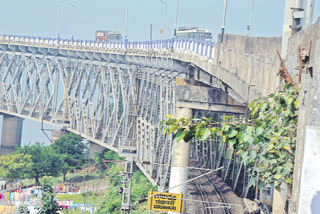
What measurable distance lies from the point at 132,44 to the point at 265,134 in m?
43.8

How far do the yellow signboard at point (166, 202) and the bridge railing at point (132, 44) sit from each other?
261 inches

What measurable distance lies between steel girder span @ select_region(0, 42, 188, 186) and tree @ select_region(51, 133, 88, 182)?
3.87 ft

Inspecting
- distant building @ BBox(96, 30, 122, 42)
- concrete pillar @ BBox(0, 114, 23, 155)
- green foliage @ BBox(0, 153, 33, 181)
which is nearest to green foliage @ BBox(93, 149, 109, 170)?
green foliage @ BBox(0, 153, 33, 181)

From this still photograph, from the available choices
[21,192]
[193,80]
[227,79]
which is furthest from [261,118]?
[21,192]

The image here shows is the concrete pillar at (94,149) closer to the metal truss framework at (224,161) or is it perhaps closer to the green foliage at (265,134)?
the metal truss framework at (224,161)

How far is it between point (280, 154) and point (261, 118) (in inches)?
29.9

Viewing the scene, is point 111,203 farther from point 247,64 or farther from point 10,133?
point 10,133

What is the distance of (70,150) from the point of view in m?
66.9

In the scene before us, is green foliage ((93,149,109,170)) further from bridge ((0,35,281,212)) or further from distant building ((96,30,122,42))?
distant building ((96,30,122,42))

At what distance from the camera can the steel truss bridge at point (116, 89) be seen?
39.7 m

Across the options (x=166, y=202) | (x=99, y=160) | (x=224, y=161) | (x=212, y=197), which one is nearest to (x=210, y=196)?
(x=212, y=197)

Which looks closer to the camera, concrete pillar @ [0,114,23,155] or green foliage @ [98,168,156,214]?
green foliage @ [98,168,156,214]

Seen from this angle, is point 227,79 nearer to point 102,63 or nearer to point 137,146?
point 137,146

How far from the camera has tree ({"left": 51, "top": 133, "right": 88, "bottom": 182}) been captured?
2552 inches
